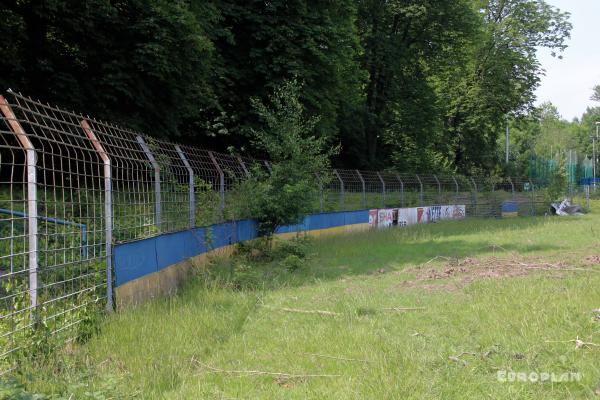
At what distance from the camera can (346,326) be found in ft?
20.1

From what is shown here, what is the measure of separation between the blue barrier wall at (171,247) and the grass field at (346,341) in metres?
0.53

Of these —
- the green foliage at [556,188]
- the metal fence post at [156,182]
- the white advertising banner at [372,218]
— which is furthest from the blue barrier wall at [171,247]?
the green foliage at [556,188]

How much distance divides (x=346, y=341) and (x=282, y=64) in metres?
18.1

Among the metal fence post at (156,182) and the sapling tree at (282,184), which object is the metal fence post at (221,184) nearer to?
the sapling tree at (282,184)

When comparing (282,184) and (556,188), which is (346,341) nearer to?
(282,184)

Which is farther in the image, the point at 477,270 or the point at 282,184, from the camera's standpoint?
the point at 282,184

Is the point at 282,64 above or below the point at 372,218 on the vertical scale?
above

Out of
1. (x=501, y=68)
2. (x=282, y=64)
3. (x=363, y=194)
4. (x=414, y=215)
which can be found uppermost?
(x=501, y=68)

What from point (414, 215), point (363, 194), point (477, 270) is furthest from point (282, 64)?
point (477, 270)

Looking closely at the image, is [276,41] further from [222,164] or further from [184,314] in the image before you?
[184,314]

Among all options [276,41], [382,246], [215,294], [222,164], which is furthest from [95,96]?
[215,294]

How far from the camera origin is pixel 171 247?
8.73m

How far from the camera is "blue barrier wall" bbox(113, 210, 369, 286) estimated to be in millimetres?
6809

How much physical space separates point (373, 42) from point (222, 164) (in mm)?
25207
